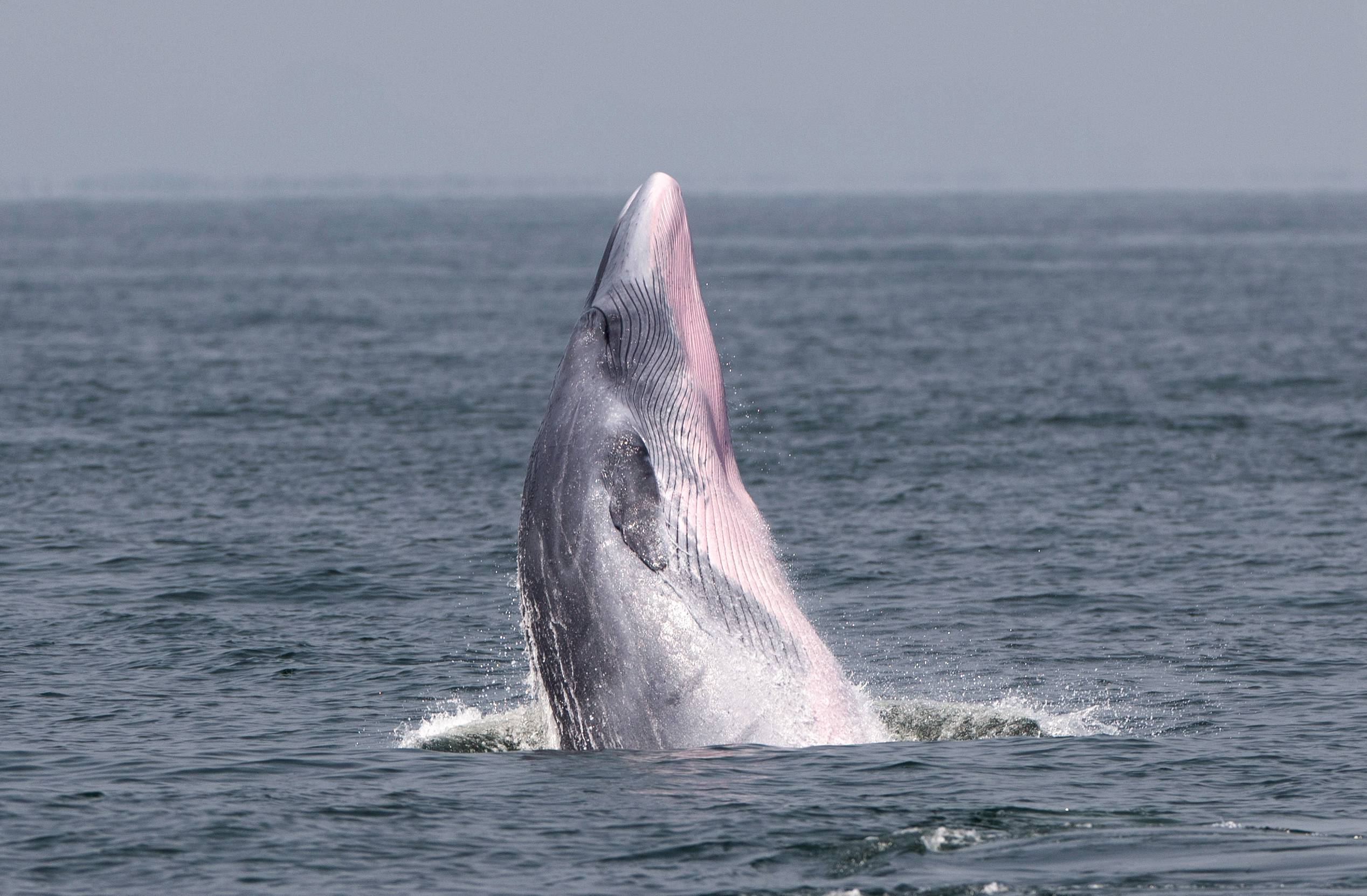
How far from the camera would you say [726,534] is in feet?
41.0

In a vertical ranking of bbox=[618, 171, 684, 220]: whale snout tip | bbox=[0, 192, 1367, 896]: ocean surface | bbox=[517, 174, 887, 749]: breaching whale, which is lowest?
bbox=[0, 192, 1367, 896]: ocean surface

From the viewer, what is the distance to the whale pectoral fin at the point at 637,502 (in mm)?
12055

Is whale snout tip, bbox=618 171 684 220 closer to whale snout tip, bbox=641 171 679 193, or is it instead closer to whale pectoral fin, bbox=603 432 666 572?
whale snout tip, bbox=641 171 679 193

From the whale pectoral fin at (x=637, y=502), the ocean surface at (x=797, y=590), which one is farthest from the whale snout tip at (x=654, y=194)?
the ocean surface at (x=797, y=590)

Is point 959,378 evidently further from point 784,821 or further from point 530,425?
point 784,821

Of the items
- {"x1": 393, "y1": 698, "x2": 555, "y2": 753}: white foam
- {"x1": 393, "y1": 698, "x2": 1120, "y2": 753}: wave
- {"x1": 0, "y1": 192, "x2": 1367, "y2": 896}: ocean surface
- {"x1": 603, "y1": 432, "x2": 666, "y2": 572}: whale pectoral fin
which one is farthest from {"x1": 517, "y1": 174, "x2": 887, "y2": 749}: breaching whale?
{"x1": 393, "y1": 698, "x2": 1120, "y2": 753}: wave

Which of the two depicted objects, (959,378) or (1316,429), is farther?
(959,378)

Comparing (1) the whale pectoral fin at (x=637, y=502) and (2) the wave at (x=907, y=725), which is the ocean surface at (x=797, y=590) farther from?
(1) the whale pectoral fin at (x=637, y=502)

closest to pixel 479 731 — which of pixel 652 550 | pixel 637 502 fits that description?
pixel 652 550

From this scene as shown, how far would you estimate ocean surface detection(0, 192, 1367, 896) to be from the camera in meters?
12.1

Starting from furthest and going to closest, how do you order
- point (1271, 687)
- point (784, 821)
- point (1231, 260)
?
1. point (1231, 260)
2. point (1271, 687)
3. point (784, 821)

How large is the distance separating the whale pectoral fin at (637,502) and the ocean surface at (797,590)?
141cm

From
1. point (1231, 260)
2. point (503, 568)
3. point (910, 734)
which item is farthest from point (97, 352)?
point (1231, 260)

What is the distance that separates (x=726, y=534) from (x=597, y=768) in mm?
1771
